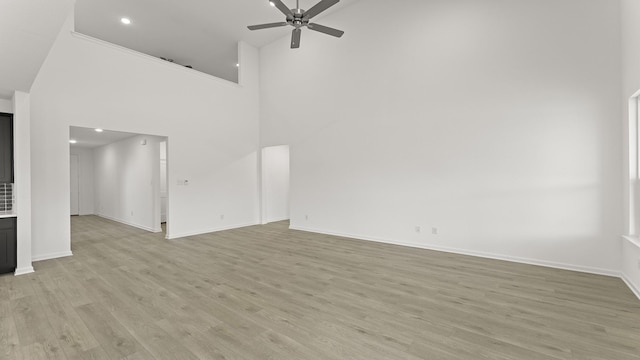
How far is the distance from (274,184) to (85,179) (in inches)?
263

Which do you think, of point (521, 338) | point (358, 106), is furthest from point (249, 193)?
point (521, 338)

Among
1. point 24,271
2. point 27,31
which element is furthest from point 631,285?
point 24,271

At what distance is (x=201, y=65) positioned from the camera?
887cm

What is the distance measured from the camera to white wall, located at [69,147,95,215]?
9.20 metres

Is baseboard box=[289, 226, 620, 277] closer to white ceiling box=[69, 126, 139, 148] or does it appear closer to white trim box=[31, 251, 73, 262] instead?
white trim box=[31, 251, 73, 262]

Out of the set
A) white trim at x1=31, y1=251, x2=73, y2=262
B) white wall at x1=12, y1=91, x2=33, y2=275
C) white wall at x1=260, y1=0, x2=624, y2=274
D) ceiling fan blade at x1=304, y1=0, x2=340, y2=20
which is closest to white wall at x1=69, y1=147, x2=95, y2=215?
white trim at x1=31, y1=251, x2=73, y2=262

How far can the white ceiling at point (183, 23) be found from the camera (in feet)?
18.5

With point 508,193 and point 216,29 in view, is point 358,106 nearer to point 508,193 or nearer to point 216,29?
point 508,193

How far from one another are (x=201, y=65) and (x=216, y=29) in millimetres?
2686

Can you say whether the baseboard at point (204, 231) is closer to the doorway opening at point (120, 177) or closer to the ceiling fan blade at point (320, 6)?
the doorway opening at point (120, 177)

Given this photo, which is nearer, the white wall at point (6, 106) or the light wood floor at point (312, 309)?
the light wood floor at point (312, 309)

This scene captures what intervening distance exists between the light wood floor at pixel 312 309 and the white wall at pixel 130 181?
8.11ft

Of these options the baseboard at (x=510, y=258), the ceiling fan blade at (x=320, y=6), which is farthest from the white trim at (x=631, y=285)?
the ceiling fan blade at (x=320, y=6)

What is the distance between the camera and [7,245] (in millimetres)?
3570
